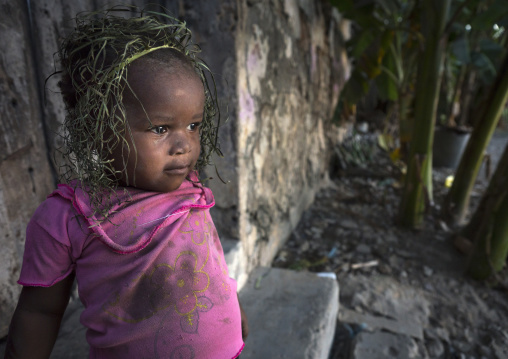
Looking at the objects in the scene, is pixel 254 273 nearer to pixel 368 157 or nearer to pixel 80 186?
pixel 80 186

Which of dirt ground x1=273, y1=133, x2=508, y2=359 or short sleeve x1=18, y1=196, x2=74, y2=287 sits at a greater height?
A: short sleeve x1=18, y1=196, x2=74, y2=287

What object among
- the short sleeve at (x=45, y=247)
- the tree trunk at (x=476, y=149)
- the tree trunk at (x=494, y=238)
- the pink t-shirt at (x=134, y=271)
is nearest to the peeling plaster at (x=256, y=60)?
the pink t-shirt at (x=134, y=271)

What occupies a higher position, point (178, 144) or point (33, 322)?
point (178, 144)

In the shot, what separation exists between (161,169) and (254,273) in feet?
3.96

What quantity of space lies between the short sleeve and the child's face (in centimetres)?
15

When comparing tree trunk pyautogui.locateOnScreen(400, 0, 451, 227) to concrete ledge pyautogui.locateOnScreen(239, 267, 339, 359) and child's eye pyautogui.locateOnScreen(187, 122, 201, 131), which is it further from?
child's eye pyautogui.locateOnScreen(187, 122, 201, 131)

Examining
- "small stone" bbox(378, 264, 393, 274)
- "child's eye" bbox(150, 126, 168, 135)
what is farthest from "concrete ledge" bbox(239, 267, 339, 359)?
"child's eye" bbox(150, 126, 168, 135)

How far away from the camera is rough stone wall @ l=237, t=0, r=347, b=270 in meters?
1.61

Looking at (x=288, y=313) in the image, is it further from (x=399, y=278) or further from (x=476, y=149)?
(x=476, y=149)

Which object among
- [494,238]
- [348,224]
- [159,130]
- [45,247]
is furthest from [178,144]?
[348,224]

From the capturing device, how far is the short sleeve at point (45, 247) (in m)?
0.65

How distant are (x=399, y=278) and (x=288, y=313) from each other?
1.00 meters

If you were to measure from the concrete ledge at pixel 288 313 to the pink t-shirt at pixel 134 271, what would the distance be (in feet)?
1.85

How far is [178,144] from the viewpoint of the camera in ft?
2.21
